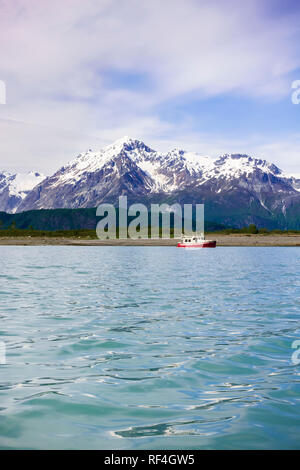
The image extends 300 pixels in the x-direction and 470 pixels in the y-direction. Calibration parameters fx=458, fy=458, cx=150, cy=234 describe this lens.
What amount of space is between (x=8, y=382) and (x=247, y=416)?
7.06m

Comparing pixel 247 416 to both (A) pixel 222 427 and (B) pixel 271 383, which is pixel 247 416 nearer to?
(A) pixel 222 427

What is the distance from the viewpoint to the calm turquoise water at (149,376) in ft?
33.6

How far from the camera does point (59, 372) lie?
14867 millimetres

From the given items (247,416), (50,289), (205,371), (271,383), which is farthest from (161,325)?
(50,289)

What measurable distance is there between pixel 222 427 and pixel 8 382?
6.69 m

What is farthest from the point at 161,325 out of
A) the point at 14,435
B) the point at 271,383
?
the point at 14,435

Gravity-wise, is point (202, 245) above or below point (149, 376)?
below

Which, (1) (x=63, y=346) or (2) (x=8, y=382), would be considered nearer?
(2) (x=8, y=382)

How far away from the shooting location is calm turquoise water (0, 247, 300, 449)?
10227mm

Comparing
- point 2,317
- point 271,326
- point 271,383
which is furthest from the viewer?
point 2,317

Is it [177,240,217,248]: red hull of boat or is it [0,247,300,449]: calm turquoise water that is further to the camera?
[177,240,217,248]: red hull of boat

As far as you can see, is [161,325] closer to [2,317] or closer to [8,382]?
[2,317]

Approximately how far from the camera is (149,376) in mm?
14406

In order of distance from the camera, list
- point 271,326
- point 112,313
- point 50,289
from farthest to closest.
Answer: point 50,289 → point 112,313 → point 271,326
